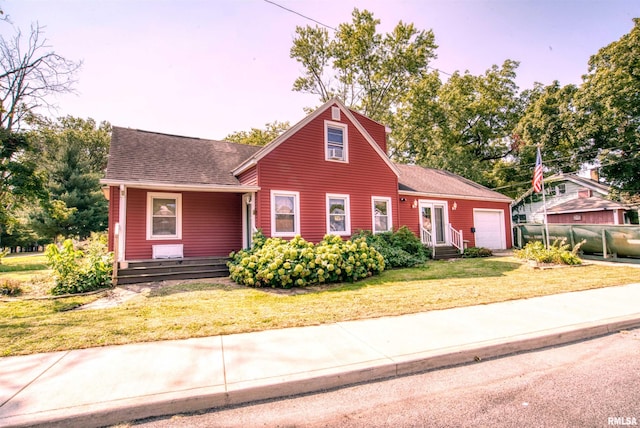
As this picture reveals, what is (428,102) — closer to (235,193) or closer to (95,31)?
(235,193)

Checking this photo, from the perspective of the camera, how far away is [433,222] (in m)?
15.5

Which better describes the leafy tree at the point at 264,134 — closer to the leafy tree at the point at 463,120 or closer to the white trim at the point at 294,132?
the leafy tree at the point at 463,120

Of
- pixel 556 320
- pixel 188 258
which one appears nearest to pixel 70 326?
pixel 188 258

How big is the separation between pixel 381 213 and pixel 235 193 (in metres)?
5.96

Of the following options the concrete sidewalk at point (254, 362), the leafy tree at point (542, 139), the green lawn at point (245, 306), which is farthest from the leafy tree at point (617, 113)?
the concrete sidewalk at point (254, 362)

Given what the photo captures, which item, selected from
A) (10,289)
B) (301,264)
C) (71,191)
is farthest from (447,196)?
(71,191)

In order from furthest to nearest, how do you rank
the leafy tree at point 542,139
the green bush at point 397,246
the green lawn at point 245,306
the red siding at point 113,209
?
the leafy tree at point 542,139 < the green bush at point 397,246 < the red siding at point 113,209 < the green lawn at point 245,306

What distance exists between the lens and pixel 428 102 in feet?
81.5

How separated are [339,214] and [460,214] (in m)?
7.67

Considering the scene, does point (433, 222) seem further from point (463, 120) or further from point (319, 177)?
point (463, 120)

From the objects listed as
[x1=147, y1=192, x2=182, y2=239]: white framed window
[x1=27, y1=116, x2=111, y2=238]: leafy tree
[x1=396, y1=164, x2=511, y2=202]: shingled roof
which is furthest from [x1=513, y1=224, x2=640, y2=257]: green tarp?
[x1=27, y1=116, x2=111, y2=238]: leafy tree

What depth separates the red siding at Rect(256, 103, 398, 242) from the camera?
10945 millimetres

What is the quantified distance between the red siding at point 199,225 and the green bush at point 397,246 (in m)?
4.59

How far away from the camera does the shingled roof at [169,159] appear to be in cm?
1012
